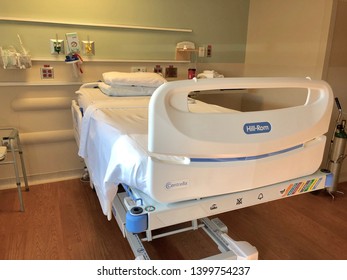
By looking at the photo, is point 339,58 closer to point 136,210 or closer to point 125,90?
point 125,90

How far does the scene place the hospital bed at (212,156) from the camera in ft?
3.48

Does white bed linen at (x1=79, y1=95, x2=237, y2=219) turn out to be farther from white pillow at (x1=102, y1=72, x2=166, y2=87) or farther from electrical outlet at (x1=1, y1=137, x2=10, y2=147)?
electrical outlet at (x1=1, y1=137, x2=10, y2=147)

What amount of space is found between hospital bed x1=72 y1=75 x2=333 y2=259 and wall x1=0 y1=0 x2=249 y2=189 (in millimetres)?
1606

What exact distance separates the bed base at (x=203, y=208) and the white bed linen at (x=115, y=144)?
0.09m

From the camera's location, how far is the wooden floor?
1.94 m

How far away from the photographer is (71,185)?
293 cm

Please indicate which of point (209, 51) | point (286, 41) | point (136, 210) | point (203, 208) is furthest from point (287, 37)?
point (136, 210)

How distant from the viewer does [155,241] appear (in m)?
2.05

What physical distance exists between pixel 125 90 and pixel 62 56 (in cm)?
73

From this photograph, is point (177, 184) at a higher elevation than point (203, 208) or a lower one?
higher

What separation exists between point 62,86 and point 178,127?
2.16 meters

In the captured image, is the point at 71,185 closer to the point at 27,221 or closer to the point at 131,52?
the point at 27,221

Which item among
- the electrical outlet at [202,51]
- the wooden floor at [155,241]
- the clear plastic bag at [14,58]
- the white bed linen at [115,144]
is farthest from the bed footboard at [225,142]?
the electrical outlet at [202,51]
